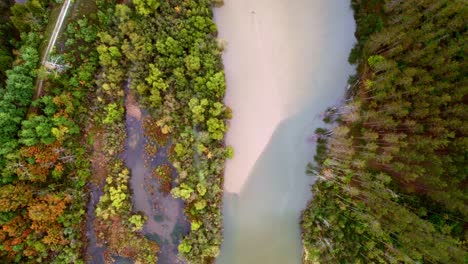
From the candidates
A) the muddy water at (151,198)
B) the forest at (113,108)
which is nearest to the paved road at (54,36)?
the forest at (113,108)

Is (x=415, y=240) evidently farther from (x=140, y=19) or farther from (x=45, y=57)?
(x=45, y=57)

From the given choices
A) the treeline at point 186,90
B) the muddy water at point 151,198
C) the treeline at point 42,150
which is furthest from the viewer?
the muddy water at point 151,198

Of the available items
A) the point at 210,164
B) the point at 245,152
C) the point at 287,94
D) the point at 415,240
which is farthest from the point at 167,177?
the point at 415,240

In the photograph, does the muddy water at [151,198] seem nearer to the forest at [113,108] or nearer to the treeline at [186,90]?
the forest at [113,108]

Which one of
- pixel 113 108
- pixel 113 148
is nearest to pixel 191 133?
pixel 113 148

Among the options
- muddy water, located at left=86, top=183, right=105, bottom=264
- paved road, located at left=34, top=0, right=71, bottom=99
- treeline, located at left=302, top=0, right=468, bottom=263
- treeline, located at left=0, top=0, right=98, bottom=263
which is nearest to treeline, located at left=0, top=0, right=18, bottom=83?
treeline, located at left=0, top=0, right=98, bottom=263

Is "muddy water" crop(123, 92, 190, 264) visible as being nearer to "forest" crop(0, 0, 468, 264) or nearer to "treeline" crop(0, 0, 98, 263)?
"forest" crop(0, 0, 468, 264)
